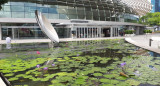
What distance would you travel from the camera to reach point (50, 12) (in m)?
28.8

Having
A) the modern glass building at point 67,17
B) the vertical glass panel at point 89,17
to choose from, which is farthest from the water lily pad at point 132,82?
the vertical glass panel at point 89,17

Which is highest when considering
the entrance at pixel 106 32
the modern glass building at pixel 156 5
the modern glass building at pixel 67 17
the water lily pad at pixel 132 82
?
the modern glass building at pixel 156 5

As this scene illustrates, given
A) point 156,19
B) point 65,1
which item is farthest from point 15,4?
point 156,19

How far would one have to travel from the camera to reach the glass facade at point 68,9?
1033 inches

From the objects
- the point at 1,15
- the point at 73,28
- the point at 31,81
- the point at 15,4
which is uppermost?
the point at 15,4

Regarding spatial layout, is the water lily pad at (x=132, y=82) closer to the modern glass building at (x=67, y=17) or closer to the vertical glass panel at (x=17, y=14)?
A: the modern glass building at (x=67, y=17)

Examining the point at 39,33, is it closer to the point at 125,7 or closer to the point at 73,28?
the point at 73,28

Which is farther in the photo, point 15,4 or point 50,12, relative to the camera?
point 50,12

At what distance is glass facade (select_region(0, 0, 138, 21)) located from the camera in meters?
26.2

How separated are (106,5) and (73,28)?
10.8 m

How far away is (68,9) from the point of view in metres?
30.9

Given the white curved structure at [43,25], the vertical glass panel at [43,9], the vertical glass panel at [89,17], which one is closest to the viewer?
the white curved structure at [43,25]

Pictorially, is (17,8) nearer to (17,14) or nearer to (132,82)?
(17,14)

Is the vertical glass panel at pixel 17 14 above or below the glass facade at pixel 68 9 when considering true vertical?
below
